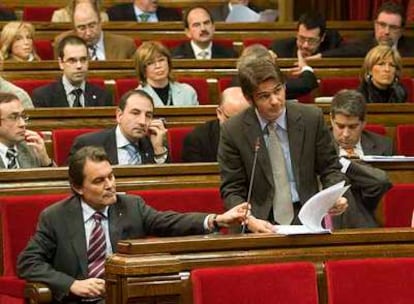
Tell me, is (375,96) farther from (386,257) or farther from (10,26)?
(386,257)

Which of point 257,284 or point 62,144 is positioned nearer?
point 257,284

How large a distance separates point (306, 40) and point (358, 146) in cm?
208

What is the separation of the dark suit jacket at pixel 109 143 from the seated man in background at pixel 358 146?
772mm

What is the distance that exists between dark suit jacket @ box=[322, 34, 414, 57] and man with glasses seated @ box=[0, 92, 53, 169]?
2600 millimetres

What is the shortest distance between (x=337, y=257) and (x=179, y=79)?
3.12 metres

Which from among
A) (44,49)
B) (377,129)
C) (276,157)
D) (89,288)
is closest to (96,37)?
(44,49)

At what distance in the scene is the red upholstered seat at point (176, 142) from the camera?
17.5ft

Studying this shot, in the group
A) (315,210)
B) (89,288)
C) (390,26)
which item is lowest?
(89,288)

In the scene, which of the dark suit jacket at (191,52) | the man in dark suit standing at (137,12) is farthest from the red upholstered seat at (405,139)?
the man in dark suit standing at (137,12)

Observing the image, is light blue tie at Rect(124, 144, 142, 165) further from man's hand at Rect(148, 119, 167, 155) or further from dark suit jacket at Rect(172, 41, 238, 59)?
dark suit jacket at Rect(172, 41, 238, 59)

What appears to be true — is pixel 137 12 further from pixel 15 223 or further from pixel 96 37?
pixel 15 223

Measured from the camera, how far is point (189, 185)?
14.8 ft

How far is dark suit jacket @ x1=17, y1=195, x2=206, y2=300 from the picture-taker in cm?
378

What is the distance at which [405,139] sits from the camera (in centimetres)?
546
